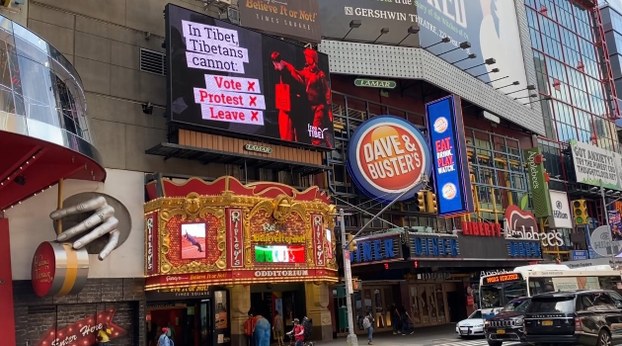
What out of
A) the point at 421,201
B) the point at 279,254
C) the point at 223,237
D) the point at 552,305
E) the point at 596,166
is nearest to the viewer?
the point at 552,305

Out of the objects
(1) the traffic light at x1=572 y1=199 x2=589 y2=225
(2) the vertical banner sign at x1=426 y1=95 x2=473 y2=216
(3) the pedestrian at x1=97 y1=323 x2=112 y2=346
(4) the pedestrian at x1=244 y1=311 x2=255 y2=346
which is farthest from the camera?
(1) the traffic light at x1=572 y1=199 x2=589 y2=225

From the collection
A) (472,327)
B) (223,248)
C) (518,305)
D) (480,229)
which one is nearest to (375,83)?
(480,229)

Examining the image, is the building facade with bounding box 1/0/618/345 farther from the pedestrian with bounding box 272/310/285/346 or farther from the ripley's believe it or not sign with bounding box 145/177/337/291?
the pedestrian with bounding box 272/310/285/346

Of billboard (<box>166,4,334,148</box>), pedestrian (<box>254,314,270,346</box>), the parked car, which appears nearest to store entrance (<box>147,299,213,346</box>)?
pedestrian (<box>254,314,270,346</box>)

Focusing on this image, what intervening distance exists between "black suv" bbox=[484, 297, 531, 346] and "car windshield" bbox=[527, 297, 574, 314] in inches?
111

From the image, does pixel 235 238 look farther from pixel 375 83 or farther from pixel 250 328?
pixel 375 83

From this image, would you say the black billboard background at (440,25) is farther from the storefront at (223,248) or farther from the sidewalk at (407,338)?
the sidewalk at (407,338)

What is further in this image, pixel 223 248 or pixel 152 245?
pixel 223 248

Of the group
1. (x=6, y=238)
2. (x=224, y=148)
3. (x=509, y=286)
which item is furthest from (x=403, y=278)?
(x=6, y=238)

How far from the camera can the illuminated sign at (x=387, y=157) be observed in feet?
115

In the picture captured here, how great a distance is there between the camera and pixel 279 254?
26.9m

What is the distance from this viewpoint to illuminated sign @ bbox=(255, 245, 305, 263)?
26.2m

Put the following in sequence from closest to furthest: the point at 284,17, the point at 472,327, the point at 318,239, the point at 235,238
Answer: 1. the point at 235,238
2. the point at 318,239
3. the point at 472,327
4. the point at 284,17

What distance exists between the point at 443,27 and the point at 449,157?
12.9 meters
